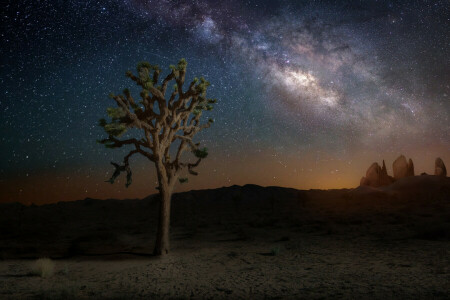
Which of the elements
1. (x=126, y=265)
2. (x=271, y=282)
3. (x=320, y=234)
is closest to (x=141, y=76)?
(x=126, y=265)

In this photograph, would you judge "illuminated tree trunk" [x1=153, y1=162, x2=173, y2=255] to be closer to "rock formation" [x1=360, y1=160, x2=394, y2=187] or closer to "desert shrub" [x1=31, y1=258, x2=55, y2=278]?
"desert shrub" [x1=31, y1=258, x2=55, y2=278]

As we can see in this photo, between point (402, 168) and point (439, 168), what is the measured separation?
6.64 meters

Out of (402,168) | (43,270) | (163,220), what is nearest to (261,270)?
(163,220)

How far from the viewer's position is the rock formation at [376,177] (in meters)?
67.6

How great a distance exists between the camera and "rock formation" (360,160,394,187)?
67.6 metres

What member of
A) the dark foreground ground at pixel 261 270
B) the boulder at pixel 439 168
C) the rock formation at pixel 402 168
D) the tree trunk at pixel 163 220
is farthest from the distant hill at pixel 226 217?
the rock formation at pixel 402 168

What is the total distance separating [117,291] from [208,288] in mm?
2390

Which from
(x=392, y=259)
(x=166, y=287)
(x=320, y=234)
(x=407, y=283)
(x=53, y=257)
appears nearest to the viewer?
(x=407, y=283)

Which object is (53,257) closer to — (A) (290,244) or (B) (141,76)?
(B) (141,76)

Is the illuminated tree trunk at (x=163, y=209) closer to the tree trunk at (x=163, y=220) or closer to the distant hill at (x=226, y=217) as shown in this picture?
the tree trunk at (x=163, y=220)

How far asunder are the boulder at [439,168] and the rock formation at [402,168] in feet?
14.0

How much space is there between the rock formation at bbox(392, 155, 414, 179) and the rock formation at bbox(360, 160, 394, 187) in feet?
8.26

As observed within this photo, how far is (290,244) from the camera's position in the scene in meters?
16.0

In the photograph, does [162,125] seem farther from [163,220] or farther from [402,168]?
[402,168]
